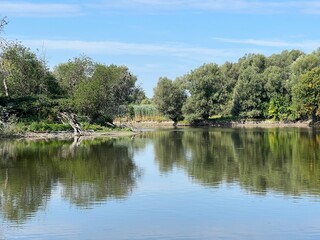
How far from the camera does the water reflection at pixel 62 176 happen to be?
56.9 feet

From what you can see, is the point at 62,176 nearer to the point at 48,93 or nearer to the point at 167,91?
the point at 48,93

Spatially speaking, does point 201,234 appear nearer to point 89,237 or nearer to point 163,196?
point 89,237

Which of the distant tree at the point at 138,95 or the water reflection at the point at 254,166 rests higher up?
the distant tree at the point at 138,95

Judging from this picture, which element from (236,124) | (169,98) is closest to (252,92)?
(236,124)

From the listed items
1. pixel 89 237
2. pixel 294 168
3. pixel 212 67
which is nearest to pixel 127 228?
pixel 89 237

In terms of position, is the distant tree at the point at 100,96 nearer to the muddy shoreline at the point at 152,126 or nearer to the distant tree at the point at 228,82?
the muddy shoreline at the point at 152,126

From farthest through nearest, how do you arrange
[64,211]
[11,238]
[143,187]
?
[143,187]
[64,211]
[11,238]

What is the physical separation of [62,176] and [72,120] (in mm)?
32552

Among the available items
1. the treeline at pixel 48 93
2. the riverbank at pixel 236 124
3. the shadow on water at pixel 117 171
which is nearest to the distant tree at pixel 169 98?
the riverbank at pixel 236 124

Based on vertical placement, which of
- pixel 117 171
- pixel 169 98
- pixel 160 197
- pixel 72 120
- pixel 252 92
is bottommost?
pixel 160 197

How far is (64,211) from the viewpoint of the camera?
15.7m

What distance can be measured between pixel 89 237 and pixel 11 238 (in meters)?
1.83

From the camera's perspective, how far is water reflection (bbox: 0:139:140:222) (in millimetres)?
17328

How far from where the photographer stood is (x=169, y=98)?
94062 mm
